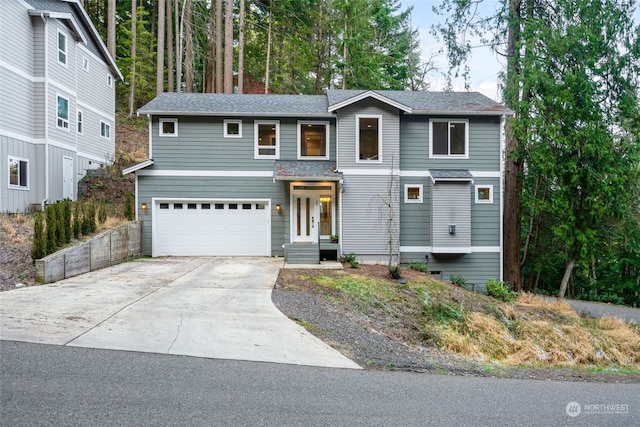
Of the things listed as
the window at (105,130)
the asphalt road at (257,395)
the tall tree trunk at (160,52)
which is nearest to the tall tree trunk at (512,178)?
the asphalt road at (257,395)

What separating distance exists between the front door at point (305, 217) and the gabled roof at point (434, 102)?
130 inches

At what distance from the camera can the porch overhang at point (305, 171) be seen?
13609 millimetres

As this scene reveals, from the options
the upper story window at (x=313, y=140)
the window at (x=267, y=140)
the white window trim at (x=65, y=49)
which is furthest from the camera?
the white window trim at (x=65, y=49)

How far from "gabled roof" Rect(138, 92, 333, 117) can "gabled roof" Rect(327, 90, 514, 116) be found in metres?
0.84

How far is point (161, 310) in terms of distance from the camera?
7285 millimetres

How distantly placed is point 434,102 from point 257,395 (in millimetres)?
13761

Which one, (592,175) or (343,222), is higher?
(592,175)

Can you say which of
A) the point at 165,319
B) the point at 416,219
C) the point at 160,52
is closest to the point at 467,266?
the point at 416,219

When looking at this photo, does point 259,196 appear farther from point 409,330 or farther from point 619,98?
point 619,98

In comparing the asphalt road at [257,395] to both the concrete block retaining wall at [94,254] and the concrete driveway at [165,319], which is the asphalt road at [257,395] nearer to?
the concrete driveway at [165,319]

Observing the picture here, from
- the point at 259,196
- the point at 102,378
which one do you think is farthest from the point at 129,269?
the point at 102,378

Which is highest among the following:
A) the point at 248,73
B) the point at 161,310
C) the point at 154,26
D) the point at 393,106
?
the point at 154,26

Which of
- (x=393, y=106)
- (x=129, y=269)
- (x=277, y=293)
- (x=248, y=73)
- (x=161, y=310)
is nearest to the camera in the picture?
(x=161, y=310)

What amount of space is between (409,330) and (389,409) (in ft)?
12.6
